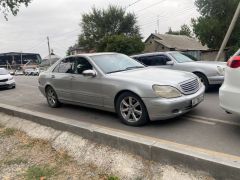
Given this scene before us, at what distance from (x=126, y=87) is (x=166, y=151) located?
6.53 feet

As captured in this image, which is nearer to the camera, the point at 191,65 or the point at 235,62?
the point at 235,62

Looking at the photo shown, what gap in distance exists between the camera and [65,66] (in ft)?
25.0

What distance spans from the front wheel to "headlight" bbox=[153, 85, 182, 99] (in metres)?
3.51

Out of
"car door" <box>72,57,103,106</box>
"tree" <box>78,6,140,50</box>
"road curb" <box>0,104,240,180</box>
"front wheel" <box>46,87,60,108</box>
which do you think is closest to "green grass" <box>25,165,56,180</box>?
"road curb" <box>0,104,240,180</box>

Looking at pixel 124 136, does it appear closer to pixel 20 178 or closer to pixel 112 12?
pixel 20 178

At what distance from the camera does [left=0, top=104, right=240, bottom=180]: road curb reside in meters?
3.53

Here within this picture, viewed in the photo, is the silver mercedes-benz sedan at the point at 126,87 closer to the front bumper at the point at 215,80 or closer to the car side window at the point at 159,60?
the front bumper at the point at 215,80

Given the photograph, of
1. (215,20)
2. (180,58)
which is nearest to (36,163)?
(180,58)

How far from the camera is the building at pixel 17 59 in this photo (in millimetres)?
59978

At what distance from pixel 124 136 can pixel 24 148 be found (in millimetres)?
2062

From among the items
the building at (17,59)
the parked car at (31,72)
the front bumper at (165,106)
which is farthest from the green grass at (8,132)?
the building at (17,59)

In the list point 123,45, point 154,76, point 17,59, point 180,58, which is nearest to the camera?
point 154,76

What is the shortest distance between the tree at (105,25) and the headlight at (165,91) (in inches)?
1816

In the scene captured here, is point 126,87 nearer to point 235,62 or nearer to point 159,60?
point 235,62
